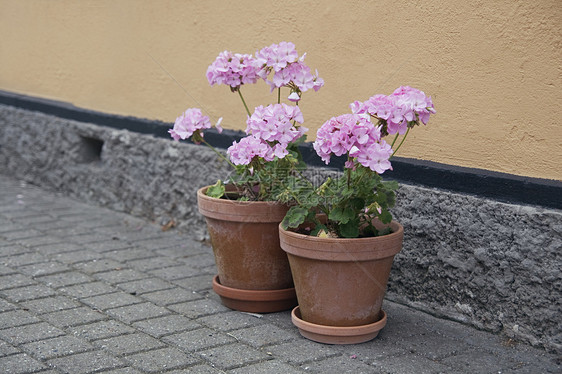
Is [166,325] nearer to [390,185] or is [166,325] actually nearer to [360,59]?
[390,185]

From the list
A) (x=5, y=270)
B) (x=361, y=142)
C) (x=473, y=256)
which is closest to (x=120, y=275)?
(x=5, y=270)

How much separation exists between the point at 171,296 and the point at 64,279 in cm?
64

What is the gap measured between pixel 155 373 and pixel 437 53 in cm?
191

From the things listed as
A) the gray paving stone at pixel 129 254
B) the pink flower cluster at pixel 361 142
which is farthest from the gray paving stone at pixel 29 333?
the pink flower cluster at pixel 361 142

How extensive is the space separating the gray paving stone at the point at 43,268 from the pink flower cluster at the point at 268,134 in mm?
1483

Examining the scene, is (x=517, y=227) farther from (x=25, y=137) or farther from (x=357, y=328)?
(x=25, y=137)

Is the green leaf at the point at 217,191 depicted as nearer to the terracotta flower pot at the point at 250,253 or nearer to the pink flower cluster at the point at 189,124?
the terracotta flower pot at the point at 250,253

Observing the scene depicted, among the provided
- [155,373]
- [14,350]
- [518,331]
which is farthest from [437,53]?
[14,350]

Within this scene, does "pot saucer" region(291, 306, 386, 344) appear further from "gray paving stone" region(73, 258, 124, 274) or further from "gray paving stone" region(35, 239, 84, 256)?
"gray paving stone" region(35, 239, 84, 256)

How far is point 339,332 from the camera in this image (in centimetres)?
322

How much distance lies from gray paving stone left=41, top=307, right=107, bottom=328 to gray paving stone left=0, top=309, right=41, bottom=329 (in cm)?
6

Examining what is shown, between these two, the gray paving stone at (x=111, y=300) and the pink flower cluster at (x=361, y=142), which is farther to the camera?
the gray paving stone at (x=111, y=300)

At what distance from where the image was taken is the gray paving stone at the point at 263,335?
3.28m

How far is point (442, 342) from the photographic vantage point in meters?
3.31
